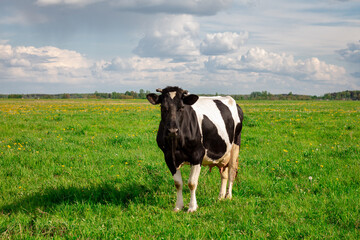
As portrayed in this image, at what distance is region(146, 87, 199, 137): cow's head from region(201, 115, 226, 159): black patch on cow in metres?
0.79

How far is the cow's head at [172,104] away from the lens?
16.8ft

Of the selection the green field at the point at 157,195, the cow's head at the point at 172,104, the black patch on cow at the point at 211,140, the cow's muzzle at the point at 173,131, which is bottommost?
the green field at the point at 157,195

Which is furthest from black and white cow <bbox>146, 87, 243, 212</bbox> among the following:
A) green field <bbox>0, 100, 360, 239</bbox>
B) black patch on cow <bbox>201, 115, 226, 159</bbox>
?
green field <bbox>0, 100, 360, 239</bbox>

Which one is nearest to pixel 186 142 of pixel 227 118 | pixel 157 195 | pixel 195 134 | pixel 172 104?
pixel 195 134

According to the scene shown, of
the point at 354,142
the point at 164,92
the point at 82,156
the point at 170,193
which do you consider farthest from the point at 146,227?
the point at 354,142

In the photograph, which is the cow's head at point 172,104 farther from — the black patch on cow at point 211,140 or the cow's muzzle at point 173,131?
the black patch on cow at point 211,140

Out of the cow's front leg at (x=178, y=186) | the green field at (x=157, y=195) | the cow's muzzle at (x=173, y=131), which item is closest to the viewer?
the green field at (x=157, y=195)

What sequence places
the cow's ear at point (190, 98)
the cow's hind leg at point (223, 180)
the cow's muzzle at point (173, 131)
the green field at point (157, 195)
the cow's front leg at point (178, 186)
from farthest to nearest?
1. the cow's hind leg at point (223, 180)
2. the cow's front leg at point (178, 186)
3. the cow's ear at point (190, 98)
4. the cow's muzzle at point (173, 131)
5. the green field at point (157, 195)

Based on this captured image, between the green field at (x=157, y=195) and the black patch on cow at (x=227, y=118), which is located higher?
the black patch on cow at (x=227, y=118)

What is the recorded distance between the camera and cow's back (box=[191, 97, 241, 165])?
239 inches

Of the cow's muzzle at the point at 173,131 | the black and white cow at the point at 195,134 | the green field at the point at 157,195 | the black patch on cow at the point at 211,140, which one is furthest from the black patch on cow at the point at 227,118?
the cow's muzzle at the point at 173,131

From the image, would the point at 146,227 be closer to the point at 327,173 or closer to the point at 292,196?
the point at 292,196

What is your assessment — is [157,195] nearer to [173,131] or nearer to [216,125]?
[216,125]

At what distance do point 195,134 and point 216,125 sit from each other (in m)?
0.72
